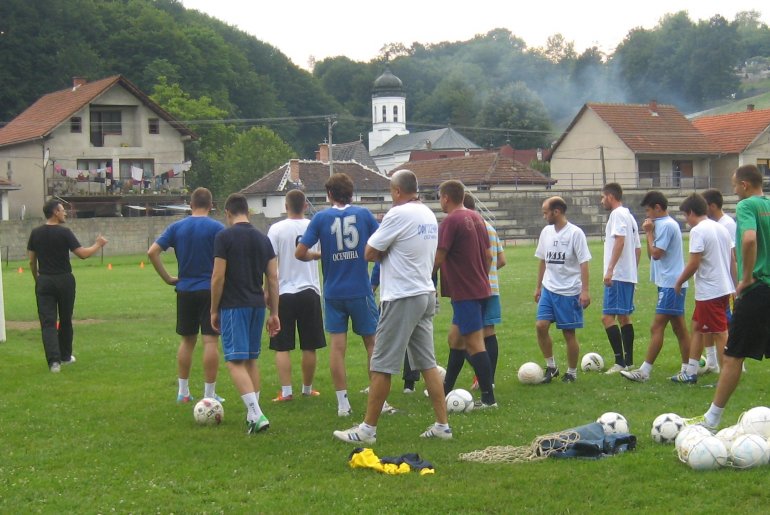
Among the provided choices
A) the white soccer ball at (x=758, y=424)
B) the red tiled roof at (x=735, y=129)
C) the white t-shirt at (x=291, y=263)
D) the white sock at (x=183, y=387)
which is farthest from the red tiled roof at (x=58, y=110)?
the white soccer ball at (x=758, y=424)

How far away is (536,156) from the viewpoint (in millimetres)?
113250

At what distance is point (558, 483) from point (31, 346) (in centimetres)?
1107

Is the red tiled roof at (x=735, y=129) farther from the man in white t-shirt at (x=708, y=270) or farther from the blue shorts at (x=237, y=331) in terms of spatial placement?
the blue shorts at (x=237, y=331)

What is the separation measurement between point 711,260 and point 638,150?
65267 mm

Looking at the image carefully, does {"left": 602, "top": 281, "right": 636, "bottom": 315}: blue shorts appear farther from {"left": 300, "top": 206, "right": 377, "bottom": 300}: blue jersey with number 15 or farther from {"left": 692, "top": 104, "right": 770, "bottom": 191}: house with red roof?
{"left": 692, "top": 104, "right": 770, "bottom": 191}: house with red roof

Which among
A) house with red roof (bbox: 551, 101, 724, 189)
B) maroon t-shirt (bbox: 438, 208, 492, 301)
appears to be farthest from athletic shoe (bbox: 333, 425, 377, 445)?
house with red roof (bbox: 551, 101, 724, 189)

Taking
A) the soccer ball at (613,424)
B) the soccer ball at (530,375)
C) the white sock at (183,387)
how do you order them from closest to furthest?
the soccer ball at (613,424)
the white sock at (183,387)
the soccer ball at (530,375)

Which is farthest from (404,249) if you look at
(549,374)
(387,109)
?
(387,109)

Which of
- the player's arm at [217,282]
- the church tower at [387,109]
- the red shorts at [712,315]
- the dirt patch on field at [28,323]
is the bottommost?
the dirt patch on field at [28,323]

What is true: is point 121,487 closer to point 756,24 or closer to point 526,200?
point 526,200

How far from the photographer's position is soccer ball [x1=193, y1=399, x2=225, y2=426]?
9.26 metres

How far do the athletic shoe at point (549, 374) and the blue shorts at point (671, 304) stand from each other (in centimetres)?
137

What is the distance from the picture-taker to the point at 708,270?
409 inches

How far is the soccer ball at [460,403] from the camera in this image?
31.6ft
